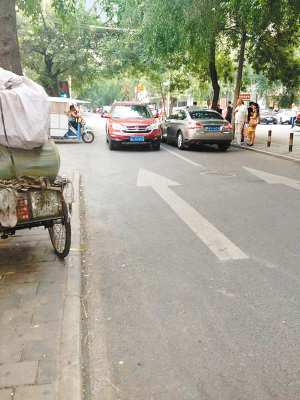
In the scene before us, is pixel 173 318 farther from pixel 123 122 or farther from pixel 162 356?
pixel 123 122

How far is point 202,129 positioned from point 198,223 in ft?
30.3

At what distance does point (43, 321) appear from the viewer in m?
3.23

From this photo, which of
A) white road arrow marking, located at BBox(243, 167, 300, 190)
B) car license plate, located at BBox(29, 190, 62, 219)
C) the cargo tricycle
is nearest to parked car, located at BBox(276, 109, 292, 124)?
white road arrow marking, located at BBox(243, 167, 300, 190)

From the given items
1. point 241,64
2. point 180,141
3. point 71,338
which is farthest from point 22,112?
point 241,64

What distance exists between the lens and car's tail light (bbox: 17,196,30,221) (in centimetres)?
387

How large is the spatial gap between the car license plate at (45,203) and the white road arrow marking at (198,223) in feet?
6.71

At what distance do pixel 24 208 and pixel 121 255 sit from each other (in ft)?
4.81

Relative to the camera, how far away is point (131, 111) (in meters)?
16.1

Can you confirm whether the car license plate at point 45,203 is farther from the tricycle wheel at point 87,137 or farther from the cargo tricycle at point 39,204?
the tricycle wheel at point 87,137

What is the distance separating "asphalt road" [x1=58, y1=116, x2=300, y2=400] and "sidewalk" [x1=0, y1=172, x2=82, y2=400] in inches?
6.2

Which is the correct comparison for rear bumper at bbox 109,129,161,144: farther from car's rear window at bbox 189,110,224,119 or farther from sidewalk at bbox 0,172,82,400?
sidewalk at bbox 0,172,82,400

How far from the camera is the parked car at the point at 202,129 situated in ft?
48.6

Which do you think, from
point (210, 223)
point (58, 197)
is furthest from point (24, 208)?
point (210, 223)

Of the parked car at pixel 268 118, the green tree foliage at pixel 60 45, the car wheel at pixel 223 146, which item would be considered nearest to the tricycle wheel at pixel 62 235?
the car wheel at pixel 223 146
